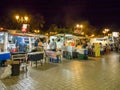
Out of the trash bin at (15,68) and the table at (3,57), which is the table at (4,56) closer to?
the table at (3,57)

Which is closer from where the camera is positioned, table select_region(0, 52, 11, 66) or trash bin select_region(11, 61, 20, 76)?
trash bin select_region(11, 61, 20, 76)

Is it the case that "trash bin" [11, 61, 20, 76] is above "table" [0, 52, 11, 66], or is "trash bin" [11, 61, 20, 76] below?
below

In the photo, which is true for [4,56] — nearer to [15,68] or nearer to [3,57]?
[3,57]

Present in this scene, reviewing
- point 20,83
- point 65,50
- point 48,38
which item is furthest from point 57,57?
point 48,38

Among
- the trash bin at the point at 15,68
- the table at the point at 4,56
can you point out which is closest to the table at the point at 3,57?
the table at the point at 4,56

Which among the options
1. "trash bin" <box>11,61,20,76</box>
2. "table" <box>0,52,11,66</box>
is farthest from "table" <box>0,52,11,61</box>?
"trash bin" <box>11,61,20,76</box>

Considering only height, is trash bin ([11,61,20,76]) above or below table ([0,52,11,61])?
below

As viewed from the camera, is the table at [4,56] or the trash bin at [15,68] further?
the table at [4,56]

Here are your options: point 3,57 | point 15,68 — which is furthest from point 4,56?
point 15,68

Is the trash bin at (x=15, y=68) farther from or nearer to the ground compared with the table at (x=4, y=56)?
nearer to the ground

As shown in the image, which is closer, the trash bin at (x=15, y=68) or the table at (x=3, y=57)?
the trash bin at (x=15, y=68)

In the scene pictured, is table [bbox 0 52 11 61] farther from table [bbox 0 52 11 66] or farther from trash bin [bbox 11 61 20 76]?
trash bin [bbox 11 61 20 76]

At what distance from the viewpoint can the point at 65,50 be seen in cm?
1616

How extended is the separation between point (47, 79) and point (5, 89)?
2016 mm
